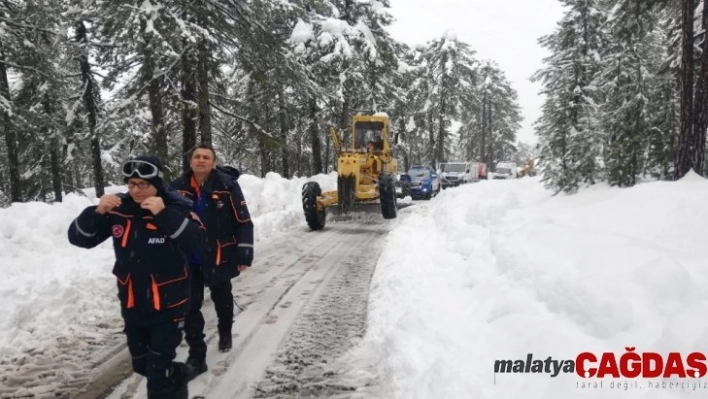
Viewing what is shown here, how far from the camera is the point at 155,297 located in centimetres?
294

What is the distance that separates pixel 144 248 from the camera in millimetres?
2975

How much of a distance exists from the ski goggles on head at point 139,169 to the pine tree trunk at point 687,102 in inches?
416

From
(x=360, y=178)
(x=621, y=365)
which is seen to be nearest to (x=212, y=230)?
(x=621, y=365)

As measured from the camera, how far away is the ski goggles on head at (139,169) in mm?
2926

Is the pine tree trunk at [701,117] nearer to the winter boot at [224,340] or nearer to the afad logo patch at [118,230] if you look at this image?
the winter boot at [224,340]

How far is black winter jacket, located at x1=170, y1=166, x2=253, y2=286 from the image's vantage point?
436cm

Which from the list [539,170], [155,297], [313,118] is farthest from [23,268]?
[313,118]

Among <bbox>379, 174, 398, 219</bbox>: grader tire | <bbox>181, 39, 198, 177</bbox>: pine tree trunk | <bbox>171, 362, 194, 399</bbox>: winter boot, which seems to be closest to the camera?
<bbox>171, 362, 194, 399</bbox>: winter boot

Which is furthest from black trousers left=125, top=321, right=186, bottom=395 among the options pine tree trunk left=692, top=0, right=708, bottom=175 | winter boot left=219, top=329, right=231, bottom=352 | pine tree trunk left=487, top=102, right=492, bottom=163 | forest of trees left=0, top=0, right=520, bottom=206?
pine tree trunk left=487, top=102, right=492, bottom=163

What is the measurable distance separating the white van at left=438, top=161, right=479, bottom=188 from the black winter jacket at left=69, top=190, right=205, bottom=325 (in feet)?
96.7

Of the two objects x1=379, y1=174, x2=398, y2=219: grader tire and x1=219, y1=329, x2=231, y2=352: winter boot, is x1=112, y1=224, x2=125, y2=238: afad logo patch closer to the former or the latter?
x1=219, y1=329, x2=231, y2=352: winter boot

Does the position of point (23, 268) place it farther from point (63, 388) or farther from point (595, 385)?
point (595, 385)

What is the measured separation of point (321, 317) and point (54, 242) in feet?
16.7

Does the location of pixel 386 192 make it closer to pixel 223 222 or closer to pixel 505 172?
pixel 223 222
